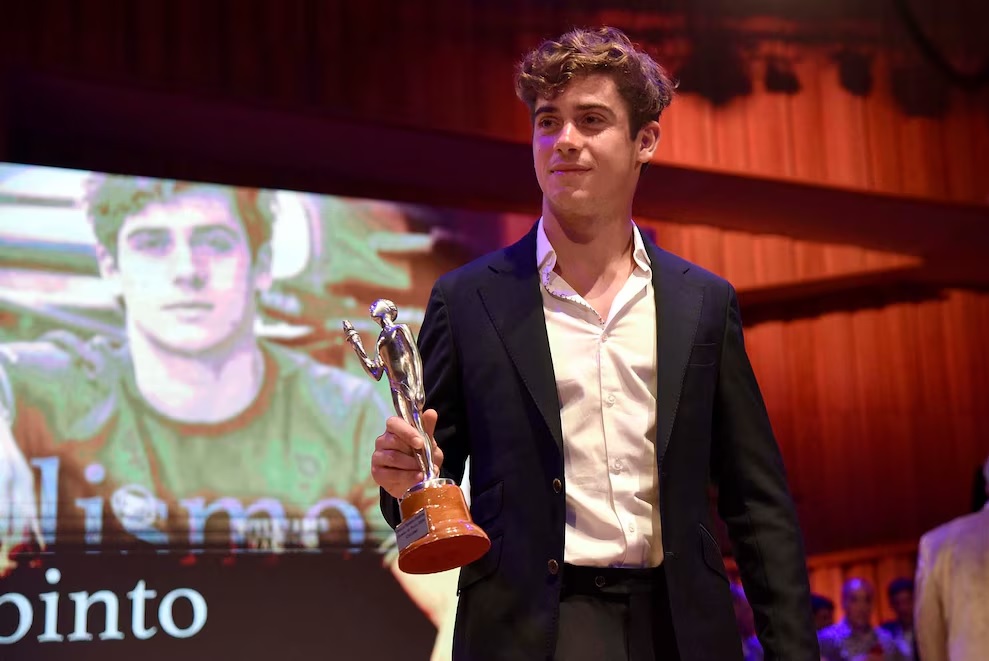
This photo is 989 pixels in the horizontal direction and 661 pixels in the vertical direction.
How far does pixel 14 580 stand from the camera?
3.57m

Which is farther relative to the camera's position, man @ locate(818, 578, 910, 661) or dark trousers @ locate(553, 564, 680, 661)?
man @ locate(818, 578, 910, 661)

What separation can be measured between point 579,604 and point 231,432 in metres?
2.57

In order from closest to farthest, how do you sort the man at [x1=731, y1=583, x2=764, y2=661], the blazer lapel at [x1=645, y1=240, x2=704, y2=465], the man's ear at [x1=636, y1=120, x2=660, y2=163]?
the blazer lapel at [x1=645, y1=240, x2=704, y2=465], the man's ear at [x1=636, y1=120, x2=660, y2=163], the man at [x1=731, y1=583, x2=764, y2=661]

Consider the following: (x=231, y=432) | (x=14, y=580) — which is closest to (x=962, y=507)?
(x=231, y=432)

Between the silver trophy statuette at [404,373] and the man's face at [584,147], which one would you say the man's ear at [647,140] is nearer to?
the man's face at [584,147]

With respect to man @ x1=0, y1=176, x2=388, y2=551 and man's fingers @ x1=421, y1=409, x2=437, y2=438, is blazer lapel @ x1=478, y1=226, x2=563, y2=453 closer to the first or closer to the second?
man's fingers @ x1=421, y1=409, x2=437, y2=438

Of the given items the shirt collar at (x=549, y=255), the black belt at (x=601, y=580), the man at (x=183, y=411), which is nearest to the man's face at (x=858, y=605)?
the man at (x=183, y=411)

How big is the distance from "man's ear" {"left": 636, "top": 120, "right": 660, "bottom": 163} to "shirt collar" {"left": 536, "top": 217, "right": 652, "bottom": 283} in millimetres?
130

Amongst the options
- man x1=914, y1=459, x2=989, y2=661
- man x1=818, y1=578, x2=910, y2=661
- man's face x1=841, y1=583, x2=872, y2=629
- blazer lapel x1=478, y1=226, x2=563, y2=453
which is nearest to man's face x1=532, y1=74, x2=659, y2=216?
blazer lapel x1=478, y1=226, x2=563, y2=453

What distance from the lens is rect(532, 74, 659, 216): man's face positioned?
1.73 m

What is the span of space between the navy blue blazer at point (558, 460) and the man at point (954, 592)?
157cm

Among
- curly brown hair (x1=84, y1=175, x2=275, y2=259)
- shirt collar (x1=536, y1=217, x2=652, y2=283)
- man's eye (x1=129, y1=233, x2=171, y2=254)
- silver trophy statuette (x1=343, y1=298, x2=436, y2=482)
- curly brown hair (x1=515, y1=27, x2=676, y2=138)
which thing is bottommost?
silver trophy statuette (x1=343, y1=298, x2=436, y2=482)

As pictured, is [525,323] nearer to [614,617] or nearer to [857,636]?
[614,617]

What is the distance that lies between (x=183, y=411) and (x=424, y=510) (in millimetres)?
2624
